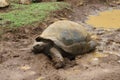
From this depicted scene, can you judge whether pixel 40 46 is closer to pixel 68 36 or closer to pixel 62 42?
pixel 62 42

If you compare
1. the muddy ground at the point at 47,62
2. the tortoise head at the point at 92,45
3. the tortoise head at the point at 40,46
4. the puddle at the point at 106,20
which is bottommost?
the puddle at the point at 106,20

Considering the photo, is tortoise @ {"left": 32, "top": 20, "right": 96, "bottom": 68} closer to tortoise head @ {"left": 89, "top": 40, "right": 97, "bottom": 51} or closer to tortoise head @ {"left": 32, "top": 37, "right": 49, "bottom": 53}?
tortoise head @ {"left": 32, "top": 37, "right": 49, "bottom": 53}

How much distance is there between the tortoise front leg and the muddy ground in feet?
0.29

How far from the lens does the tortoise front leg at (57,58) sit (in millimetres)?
5871

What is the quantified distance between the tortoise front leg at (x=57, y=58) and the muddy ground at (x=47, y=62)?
89 millimetres

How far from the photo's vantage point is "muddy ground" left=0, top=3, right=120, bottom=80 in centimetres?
554

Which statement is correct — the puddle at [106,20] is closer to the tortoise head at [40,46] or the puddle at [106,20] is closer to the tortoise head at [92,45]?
the tortoise head at [92,45]

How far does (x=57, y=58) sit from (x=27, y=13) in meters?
3.42

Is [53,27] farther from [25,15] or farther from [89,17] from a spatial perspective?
[89,17]

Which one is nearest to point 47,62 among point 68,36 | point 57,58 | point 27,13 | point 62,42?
point 57,58

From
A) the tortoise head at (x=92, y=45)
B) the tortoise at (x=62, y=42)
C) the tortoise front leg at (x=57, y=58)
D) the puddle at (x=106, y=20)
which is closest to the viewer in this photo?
the tortoise front leg at (x=57, y=58)

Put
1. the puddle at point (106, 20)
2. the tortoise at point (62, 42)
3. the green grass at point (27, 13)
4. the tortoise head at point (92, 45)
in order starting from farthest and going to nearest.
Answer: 1. the puddle at point (106, 20)
2. the green grass at point (27, 13)
3. the tortoise head at point (92, 45)
4. the tortoise at point (62, 42)

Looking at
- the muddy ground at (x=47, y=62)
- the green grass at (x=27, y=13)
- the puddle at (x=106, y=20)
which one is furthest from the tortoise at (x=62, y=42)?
the puddle at (x=106, y=20)

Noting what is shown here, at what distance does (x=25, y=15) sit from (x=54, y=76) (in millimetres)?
3719
